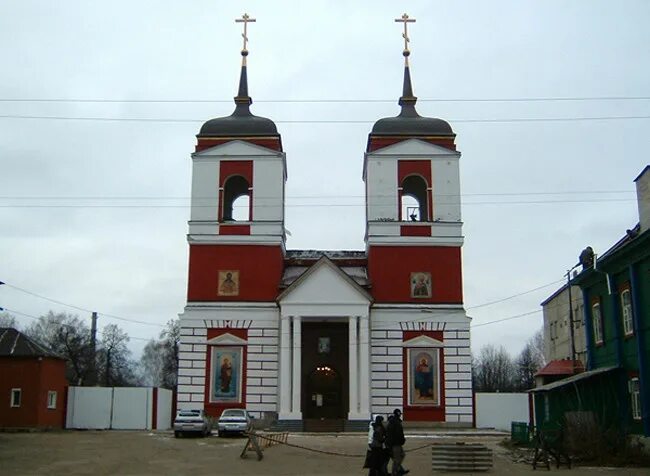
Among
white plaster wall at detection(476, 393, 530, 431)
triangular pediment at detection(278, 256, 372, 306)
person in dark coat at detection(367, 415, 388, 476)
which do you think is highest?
triangular pediment at detection(278, 256, 372, 306)

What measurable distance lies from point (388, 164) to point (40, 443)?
23333mm

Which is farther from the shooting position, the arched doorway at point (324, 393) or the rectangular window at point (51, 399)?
the arched doorway at point (324, 393)

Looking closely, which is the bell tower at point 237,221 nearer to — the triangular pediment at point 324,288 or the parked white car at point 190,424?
the triangular pediment at point 324,288

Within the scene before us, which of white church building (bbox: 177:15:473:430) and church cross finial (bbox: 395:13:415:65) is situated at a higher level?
church cross finial (bbox: 395:13:415:65)

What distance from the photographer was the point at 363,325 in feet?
138

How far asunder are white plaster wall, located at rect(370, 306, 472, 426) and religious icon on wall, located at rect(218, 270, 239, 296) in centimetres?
745

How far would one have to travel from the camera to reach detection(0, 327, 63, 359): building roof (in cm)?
4200

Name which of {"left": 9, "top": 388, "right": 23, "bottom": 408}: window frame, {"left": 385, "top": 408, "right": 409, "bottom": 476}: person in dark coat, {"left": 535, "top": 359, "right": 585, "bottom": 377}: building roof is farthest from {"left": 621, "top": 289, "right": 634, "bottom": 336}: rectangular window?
{"left": 9, "top": 388, "right": 23, "bottom": 408}: window frame

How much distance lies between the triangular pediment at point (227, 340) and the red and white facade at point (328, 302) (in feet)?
0.17

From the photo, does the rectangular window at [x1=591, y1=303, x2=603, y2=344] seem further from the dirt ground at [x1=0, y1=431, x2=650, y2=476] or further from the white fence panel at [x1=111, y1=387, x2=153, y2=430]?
the white fence panel at [x1=111, y1=387, x2=153, y2=430]

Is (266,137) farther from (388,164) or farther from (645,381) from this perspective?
(645,381)

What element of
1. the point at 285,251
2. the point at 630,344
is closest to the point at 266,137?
the point at 285,251

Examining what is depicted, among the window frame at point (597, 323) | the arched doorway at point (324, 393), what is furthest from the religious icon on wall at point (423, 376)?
the window frame at point (597, 323)

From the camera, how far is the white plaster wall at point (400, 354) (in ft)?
140
